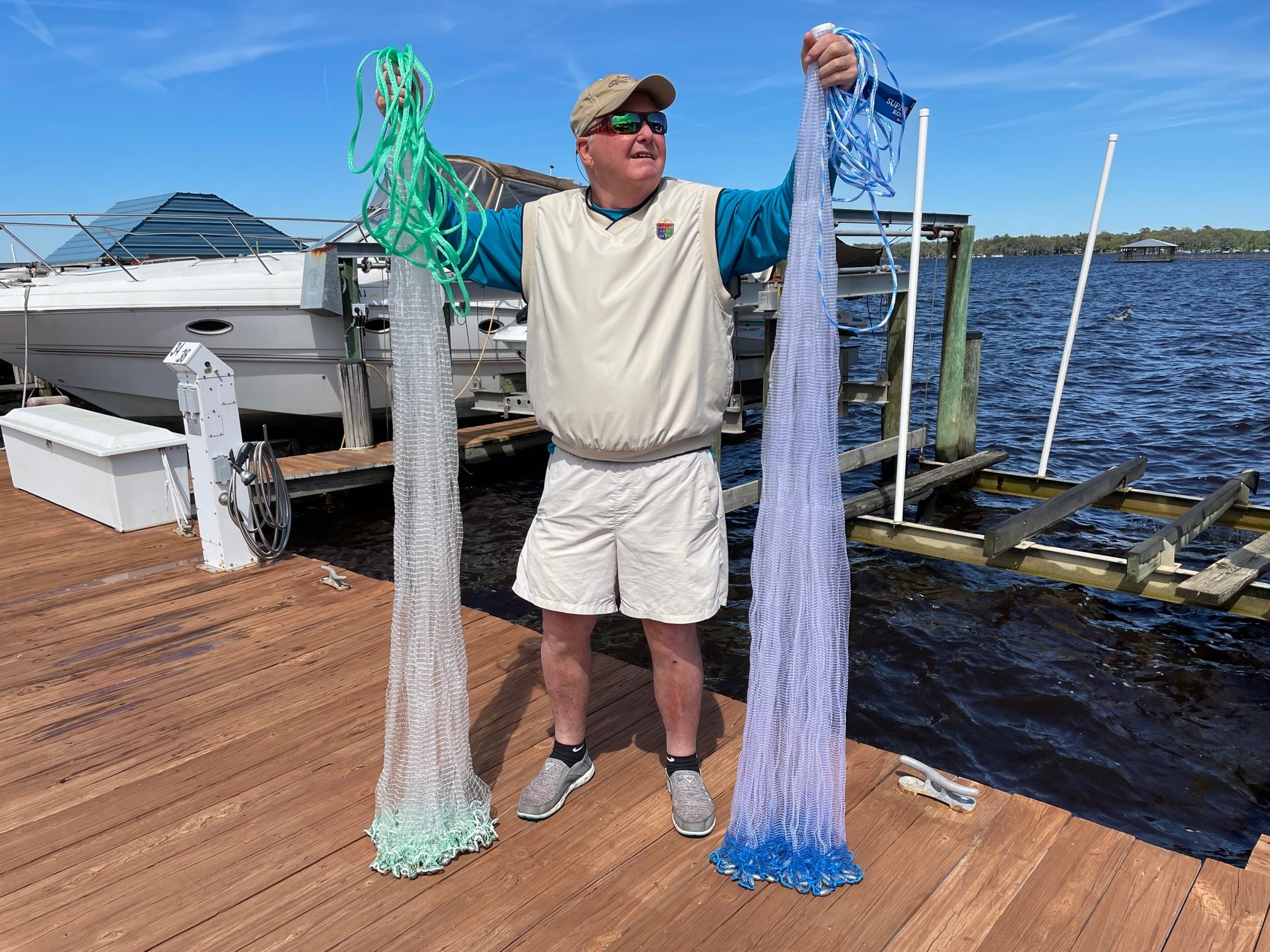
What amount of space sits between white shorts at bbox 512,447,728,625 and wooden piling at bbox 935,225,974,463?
6.30 metres

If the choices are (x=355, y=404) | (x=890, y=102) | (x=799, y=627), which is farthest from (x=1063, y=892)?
(x=355, y=404)

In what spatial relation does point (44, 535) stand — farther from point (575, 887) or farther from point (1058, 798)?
point (1058, 798)

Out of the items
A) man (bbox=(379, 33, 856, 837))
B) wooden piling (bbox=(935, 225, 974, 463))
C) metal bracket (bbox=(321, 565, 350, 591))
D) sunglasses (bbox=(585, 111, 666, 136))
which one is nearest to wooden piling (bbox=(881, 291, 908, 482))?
wooden piling (bbox=(935, 225, 974, 463))

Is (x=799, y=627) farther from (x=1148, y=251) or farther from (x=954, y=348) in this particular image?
(x=1148, y=251)

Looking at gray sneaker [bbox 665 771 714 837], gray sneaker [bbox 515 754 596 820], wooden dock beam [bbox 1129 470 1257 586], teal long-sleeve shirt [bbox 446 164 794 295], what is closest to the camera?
teal long-sleeve shirt [bbox 446 164 794 295]

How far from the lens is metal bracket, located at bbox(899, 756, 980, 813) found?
260 centimetres

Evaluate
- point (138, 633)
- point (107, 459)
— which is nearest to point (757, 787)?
A: point (138, 633)

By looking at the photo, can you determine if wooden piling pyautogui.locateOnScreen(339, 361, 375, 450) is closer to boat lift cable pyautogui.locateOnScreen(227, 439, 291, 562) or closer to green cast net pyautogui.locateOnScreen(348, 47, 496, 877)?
boat lift cable pyautogui.locateOnScreen(227, 439, 291, 562)

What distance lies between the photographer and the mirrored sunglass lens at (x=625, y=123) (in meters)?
2.23

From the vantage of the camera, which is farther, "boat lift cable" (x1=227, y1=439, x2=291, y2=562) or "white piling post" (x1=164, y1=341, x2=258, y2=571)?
"boat lift cable" (x1=227, y1=439, x2=291, y2=562)

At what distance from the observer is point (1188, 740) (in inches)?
181

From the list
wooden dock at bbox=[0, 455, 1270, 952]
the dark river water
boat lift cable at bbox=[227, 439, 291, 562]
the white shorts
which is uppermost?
the white shorts

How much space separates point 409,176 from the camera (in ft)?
7.16

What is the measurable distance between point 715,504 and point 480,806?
1152mm
